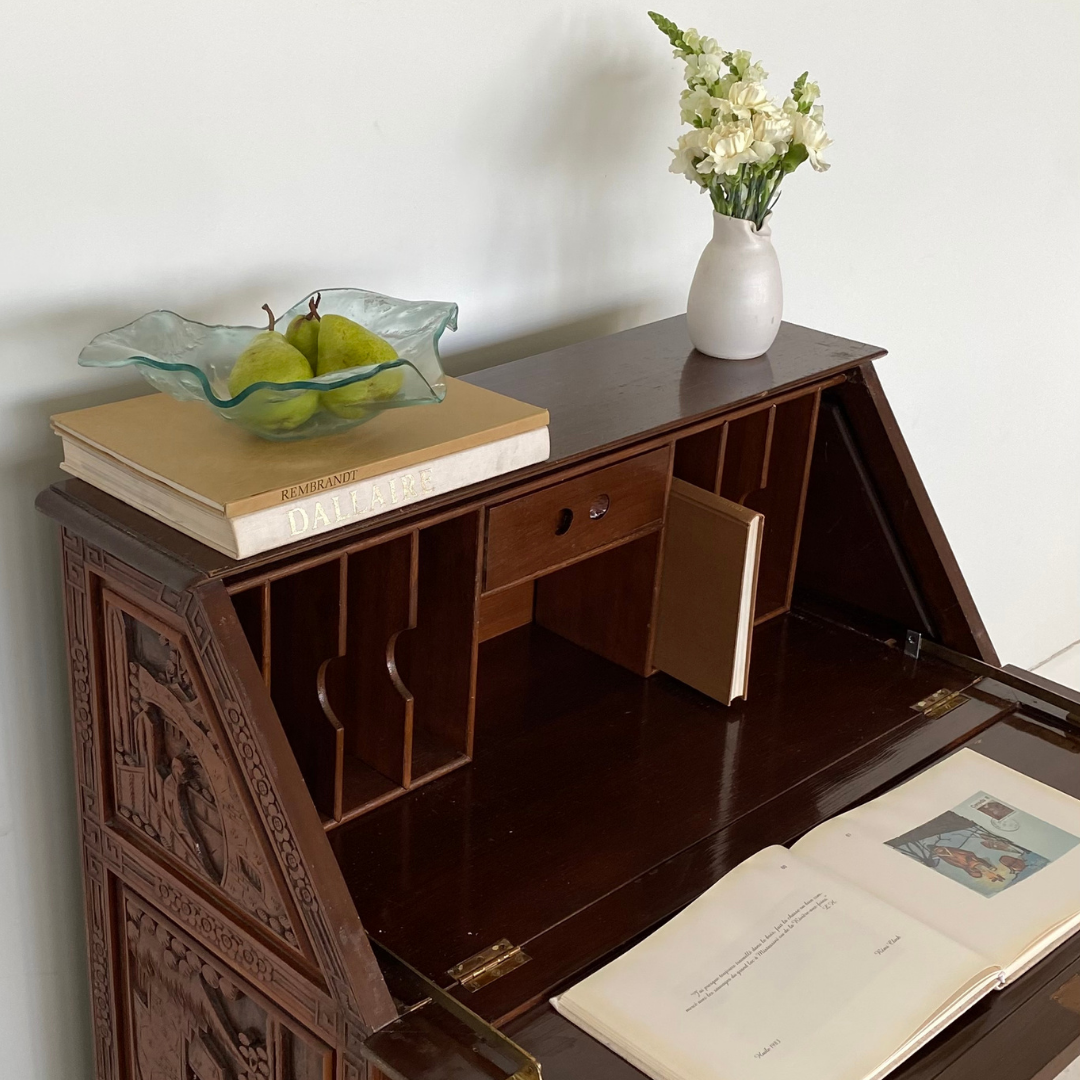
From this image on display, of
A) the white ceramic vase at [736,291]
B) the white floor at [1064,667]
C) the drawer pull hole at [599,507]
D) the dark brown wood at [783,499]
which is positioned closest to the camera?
the drawer pull hole at [599,507]

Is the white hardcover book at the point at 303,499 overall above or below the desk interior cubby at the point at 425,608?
above

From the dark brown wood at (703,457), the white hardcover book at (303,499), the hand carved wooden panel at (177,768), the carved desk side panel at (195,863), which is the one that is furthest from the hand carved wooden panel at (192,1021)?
the dark brown wood at (703,457)

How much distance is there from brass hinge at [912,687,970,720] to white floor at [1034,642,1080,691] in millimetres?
1507

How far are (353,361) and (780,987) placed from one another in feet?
2.01

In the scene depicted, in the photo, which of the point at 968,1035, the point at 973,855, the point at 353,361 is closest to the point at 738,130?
the point at 353,361

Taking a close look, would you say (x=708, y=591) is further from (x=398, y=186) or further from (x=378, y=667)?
(x=398, y=186)

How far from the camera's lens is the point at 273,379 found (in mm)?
1059

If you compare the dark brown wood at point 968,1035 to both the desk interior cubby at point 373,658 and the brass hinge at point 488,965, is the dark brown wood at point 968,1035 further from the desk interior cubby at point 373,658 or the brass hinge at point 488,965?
the desk interior cubby at point 373,658

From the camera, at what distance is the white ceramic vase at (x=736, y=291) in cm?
148

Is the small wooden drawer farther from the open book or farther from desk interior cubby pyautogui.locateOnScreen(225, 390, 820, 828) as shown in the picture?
the open book

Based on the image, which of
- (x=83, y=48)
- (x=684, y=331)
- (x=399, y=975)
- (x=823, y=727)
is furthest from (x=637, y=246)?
(x=399, y=975)

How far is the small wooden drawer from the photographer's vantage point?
1281mm

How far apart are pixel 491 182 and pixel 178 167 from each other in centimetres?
38

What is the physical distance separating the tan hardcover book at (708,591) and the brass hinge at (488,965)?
0.46 m
